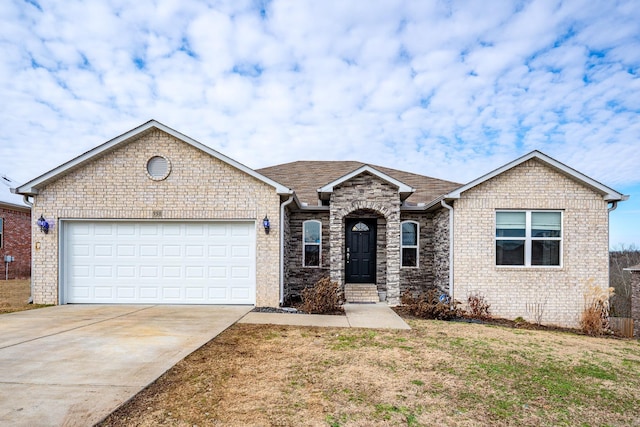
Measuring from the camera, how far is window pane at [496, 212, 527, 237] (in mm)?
10430

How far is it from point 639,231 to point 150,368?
32.8m

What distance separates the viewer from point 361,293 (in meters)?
12.0

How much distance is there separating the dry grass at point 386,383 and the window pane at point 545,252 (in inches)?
141

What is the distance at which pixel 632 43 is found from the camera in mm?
10023

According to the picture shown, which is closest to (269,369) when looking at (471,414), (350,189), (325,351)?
(325,351)

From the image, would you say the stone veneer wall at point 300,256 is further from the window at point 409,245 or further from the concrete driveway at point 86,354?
the concrete driveway at point 86,354

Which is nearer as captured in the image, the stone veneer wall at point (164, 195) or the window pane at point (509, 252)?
the stone veneer wall at point (164, 195)

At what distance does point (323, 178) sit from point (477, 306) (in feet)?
25.2

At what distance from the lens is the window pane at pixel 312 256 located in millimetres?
12578

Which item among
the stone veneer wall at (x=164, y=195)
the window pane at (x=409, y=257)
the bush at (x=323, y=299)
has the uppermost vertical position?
the stone veneer wall at (x=164, y=195)

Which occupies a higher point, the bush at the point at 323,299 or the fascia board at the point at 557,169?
the fascia board at the point at 557,169

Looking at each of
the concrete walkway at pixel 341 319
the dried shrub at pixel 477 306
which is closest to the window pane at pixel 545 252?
the dried shrub at pixel 477 306

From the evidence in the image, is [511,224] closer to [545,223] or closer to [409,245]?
[545,223]

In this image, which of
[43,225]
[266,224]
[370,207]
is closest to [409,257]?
[370,207]
